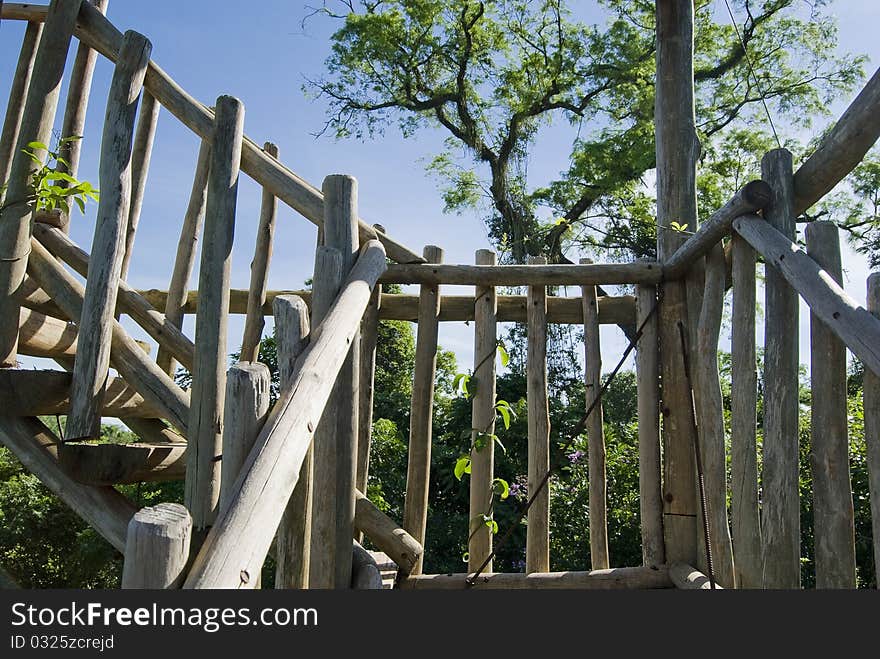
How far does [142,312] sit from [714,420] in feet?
7.66

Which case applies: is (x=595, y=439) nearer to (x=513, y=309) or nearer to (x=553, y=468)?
(x=553, y=468)

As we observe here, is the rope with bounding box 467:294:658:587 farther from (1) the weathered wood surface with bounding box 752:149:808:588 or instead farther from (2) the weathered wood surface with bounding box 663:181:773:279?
(1) the weathered wood surface with bounding box 752:149:808:588

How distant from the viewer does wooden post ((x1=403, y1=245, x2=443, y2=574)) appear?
367cm

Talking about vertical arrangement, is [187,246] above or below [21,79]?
Result: below

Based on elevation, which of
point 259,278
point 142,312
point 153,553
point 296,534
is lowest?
point 153,553

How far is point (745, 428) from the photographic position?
2906 mm

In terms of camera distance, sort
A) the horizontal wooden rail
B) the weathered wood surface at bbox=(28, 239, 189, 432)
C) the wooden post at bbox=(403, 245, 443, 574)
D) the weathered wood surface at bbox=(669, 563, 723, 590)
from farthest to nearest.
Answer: the wooden post at bbox=(403, 245, 443, 574) < the weathered wood surface at bbox=(669, 563, 723, 590) < the weathered wood surface at bbox=(28, 239, 189, 432) < the horizontal wooden rail

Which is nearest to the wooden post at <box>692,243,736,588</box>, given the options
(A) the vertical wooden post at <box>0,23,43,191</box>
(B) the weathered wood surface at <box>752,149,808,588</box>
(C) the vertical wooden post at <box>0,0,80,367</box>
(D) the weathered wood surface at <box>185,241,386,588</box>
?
(B) the weathered wood surface at <box>752,149,808,588</box>

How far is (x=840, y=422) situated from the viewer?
2.50 m

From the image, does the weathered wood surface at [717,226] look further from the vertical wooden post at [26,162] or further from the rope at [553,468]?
the vertical wooden post at [26,162]

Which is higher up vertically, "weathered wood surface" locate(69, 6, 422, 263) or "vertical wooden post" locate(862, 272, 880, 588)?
"weathered wood surface" locate(69, 6, 422, 263)

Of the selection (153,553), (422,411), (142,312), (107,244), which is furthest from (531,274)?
(153,553)

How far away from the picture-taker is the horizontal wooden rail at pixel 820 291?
83.5 inches

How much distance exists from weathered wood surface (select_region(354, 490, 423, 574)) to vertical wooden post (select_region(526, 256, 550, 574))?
635 millimetres
